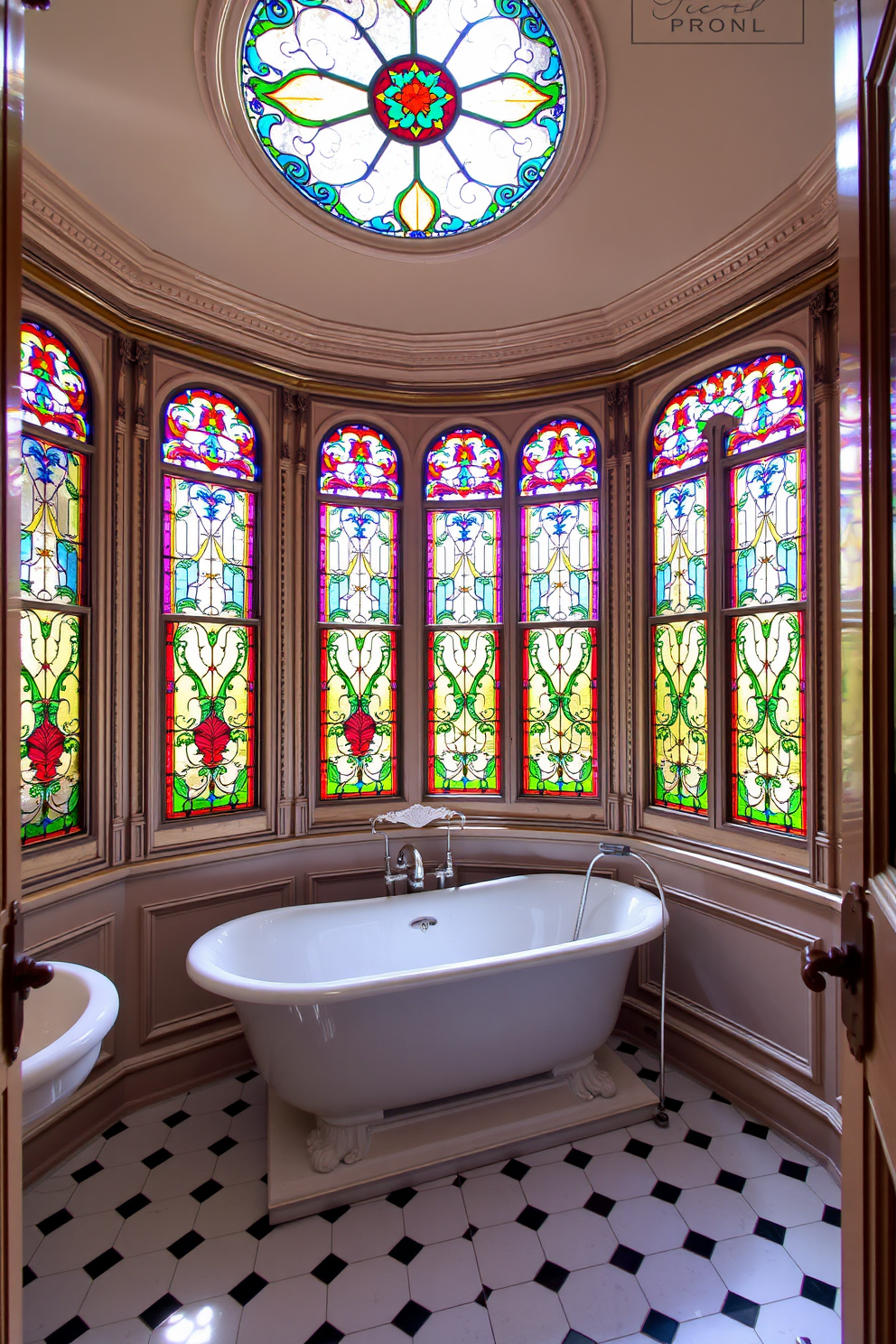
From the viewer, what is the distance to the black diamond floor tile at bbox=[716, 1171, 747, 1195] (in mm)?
1924

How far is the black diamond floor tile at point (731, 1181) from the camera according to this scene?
6.31 ft

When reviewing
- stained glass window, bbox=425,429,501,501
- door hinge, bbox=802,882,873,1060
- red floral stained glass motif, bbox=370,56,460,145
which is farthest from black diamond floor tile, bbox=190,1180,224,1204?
red floral stained glass motif, bbox=370,56,460,145

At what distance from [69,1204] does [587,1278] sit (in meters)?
1.45

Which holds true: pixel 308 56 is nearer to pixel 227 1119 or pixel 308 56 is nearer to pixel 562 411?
pixel 562 411

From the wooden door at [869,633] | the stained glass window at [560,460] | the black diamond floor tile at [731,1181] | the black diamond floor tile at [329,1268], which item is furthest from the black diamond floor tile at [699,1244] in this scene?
the stained glass window at [560,460]

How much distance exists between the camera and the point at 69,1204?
6.18 ft

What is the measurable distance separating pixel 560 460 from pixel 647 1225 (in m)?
2.74

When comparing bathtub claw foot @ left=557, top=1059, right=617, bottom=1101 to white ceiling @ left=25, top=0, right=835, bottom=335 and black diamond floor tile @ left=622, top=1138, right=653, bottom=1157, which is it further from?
white ceiling @ left=25, top=0, right=835, bottom=335

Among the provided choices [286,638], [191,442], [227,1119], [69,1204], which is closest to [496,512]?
[286,638]

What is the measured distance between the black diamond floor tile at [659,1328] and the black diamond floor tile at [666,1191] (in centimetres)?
36

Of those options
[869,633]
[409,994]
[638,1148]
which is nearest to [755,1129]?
[638,1148]

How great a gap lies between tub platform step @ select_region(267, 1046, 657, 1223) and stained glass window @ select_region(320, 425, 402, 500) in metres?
2.40

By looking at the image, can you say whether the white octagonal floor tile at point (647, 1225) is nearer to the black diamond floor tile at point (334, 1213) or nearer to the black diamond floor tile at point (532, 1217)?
the black diamond floor tile at point (532, 1217)

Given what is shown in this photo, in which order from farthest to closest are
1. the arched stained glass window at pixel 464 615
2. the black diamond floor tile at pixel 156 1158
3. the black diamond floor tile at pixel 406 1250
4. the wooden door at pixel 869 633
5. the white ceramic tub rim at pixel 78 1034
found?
the arched stained glass window at pixel 464 615, the black diamond floor tile at pixel 156 1158, the black diamond floor tile at pixel 406 1250, the white ceramic tub rim at pixel 78 1034, the wooden door at pixel 869 633
